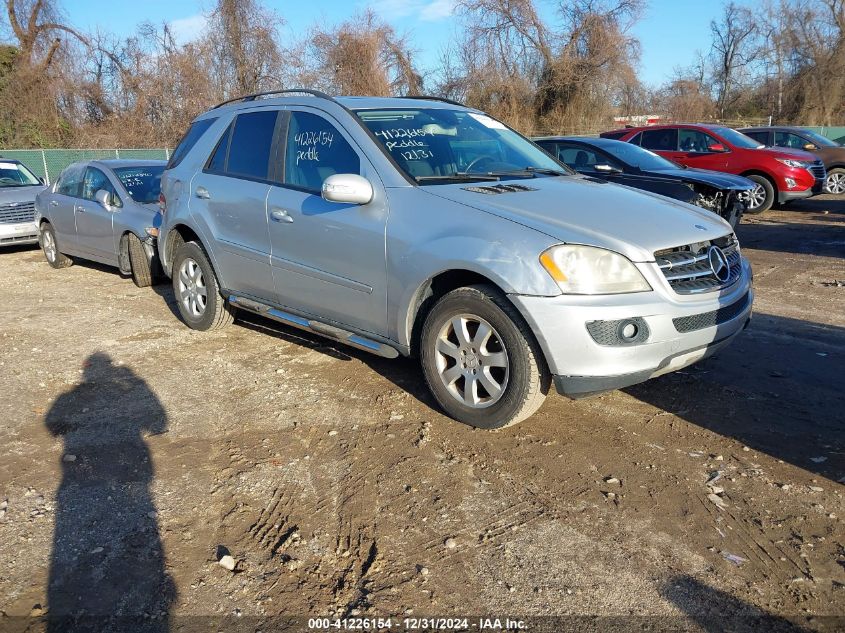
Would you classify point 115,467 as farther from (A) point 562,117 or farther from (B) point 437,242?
(A) point 562,117

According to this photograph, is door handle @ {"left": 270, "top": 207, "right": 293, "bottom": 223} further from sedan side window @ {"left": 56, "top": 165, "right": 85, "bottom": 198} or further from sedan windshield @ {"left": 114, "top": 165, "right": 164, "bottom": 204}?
sedan side window @ {"left": 56, "top": 165, "right": 85, "bottom": 198}

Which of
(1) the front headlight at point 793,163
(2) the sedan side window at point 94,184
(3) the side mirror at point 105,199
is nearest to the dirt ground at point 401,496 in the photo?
(3) the side mirror at point 105,199

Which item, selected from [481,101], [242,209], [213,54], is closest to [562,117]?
[481,101]

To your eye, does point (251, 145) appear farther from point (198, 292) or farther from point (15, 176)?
point (15, 176)

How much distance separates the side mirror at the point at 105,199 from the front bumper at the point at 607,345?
6.20 m

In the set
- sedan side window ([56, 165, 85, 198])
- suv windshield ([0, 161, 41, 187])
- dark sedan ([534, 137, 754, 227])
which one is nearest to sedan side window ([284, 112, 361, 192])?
dark sedan ([534, 137, 754, 227])

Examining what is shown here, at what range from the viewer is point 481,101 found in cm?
3256

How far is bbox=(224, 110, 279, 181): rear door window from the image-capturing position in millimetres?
5199

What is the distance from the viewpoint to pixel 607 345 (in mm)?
3521

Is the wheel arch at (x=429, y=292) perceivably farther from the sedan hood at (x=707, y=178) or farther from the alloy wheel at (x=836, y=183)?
the alloy wheel at (x=836, y=183)

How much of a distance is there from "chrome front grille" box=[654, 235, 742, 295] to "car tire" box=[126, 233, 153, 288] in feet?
20.2

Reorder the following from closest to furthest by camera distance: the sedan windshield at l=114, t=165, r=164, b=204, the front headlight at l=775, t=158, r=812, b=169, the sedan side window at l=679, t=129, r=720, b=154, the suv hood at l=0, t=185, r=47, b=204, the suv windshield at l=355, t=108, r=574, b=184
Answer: the suv windshield at l=355, t=108, r=574, b=184 < the sedan windshield at l=114, t=165, r=164, b=204 < the suv hood at l=0, t=185, r=47, b=204 < the front headlight at l=775, t=158, r=812, b=169 < the sedan side window at l=679, t=129, r=720, b=154

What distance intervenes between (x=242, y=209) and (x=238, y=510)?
8.53 feet

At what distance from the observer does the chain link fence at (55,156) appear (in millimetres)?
22203
